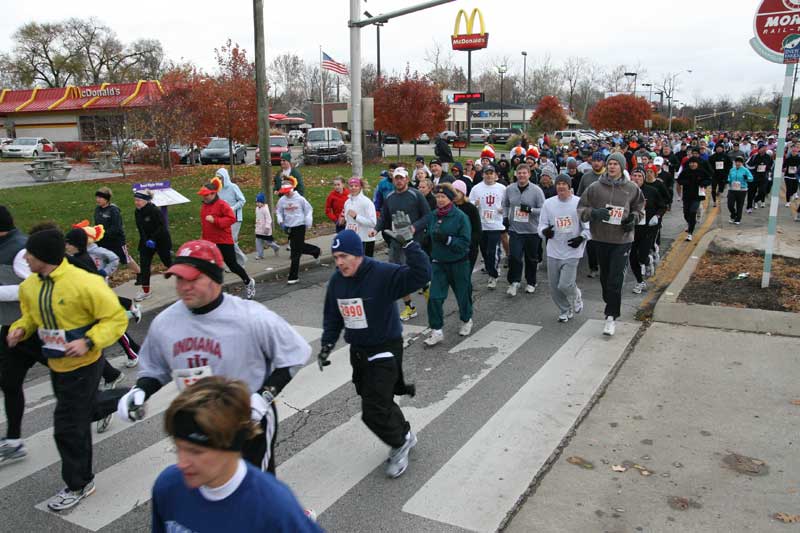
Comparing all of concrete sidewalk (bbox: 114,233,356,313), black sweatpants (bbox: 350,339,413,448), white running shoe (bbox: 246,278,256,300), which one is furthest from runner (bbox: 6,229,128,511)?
white running shoe (bbox: 246,278,256,300)

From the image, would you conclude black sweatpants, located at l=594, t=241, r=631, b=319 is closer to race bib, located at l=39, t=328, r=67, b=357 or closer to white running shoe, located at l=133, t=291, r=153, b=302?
race bib, located at l=39, t=328, r=67, b=357

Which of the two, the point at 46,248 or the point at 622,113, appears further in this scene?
the point at 622,113

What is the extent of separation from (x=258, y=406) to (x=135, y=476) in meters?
2.41

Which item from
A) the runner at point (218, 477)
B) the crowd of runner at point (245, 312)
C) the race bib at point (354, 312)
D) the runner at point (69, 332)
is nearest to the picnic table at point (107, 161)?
the crowd of runner at point (245, 312)

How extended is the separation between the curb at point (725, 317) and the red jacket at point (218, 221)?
6.07m

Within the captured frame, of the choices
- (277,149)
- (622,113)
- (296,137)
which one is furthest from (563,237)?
(622,113)

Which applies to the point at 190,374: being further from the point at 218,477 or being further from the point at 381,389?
the point at 381,389

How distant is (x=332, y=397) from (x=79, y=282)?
268 centimetres

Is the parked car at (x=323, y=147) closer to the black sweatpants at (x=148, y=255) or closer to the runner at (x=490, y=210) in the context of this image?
the black sweatpants at (x=148, y=255)

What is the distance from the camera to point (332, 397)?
6.04 m

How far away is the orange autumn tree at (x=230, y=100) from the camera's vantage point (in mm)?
23281

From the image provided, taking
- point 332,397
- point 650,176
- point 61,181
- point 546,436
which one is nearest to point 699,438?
point 546,436

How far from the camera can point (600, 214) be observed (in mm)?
7719

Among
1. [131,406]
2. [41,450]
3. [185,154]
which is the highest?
[185,154]
